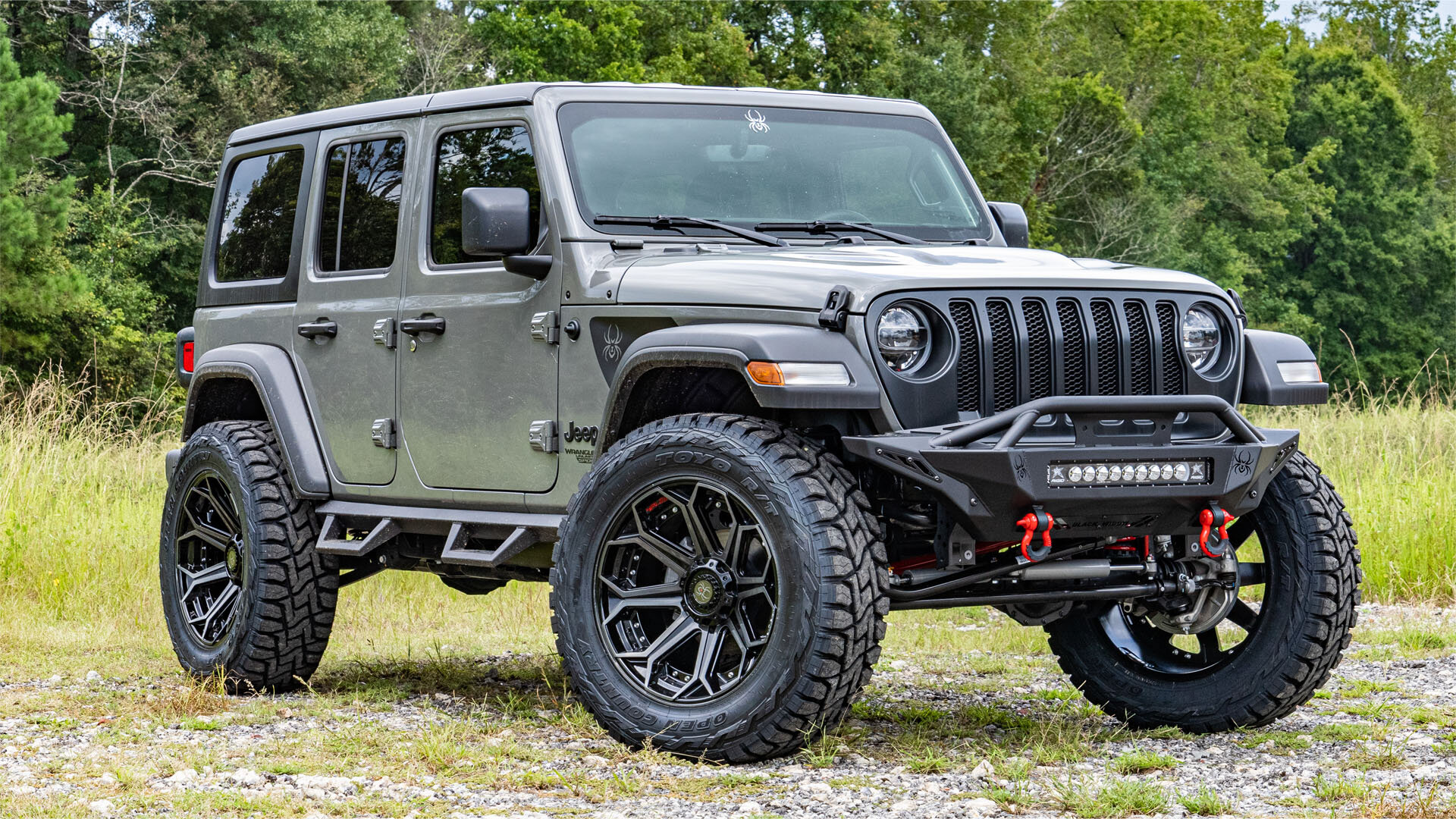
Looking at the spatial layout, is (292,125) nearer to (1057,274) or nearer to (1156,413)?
(1057,274)

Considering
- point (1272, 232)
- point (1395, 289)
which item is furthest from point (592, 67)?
point (1395, 289)

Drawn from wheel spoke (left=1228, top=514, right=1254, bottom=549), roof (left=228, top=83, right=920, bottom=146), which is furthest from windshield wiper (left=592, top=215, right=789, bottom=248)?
wheel spoke (left=1228, top=514, right=1254, bottom=549)

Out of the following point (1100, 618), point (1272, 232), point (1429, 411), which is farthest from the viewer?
point (1272, 232)

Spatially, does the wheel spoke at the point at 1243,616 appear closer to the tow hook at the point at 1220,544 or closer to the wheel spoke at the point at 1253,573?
the wheel spoke at the point at 1253,573

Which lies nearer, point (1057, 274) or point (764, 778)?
point (764, 778)

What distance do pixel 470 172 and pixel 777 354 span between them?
2.09 meters

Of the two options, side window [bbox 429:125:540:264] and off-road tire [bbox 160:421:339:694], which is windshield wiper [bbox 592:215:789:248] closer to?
side window [bbox 429:125:540:264]

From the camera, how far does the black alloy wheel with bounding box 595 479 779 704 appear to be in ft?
16.7

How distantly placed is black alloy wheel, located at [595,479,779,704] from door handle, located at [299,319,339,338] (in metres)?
2.06

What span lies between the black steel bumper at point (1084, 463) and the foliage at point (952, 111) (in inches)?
798

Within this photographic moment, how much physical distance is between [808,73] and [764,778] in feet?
129

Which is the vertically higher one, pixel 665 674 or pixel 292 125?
pixel 292 125

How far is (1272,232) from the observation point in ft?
170

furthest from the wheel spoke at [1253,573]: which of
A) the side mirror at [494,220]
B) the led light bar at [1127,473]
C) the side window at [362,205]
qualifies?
the side window at [362,205]
